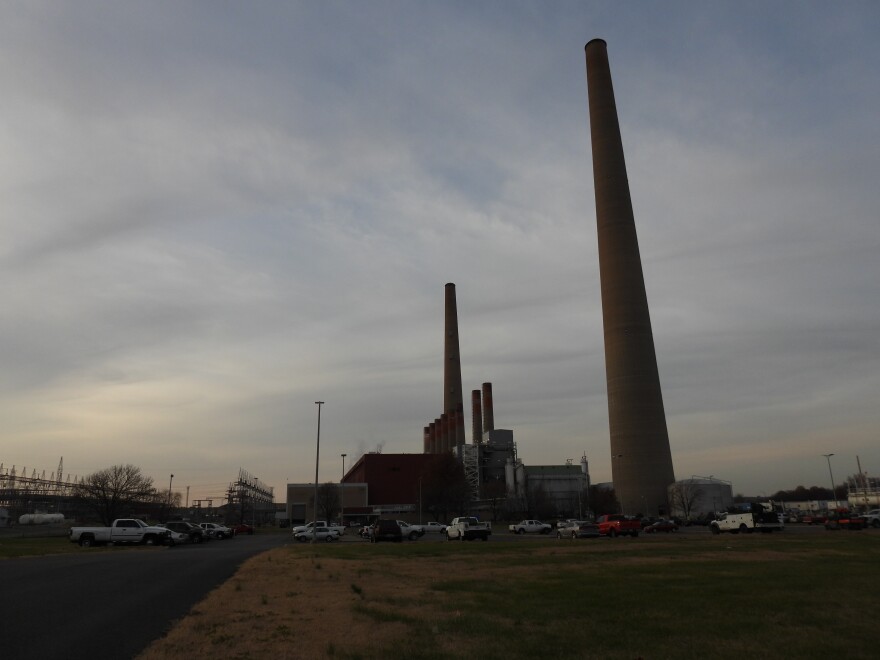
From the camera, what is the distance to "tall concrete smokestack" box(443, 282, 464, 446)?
11081 cm

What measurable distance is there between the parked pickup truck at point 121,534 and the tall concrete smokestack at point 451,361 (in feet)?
231

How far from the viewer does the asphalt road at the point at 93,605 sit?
31.7 ft

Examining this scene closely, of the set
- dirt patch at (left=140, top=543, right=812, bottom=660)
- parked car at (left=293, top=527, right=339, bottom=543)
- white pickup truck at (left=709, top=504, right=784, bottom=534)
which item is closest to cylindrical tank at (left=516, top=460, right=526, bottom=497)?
parked car at (left=293, top=527, right=339, bottom=543)

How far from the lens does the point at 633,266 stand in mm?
69688

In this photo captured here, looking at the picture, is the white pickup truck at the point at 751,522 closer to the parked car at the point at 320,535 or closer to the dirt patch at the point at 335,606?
the dirt patch at the point at 335,606

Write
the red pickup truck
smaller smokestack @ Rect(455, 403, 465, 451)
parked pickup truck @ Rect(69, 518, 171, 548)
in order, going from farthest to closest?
smaller smokestack @ Rect(455, 403, 465, 451), the red pickup truck, parked pickup truck @ Rect(69, 518, 171, 548)

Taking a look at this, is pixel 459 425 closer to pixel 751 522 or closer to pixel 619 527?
pixel 619 527

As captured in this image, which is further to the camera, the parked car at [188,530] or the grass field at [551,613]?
the parked car at [188,530]

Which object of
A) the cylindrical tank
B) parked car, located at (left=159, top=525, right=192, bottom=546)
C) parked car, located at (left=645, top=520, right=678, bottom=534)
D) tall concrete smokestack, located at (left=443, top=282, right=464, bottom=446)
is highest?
tall concrete smokestack, located at (left=443, top=282, right=464, bottom=446)

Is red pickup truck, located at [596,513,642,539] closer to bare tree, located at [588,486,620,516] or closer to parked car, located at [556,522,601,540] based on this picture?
parked car, located at [556,522,601,540]

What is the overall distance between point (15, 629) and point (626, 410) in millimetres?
64383

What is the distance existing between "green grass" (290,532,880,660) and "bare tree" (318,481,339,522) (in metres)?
95.2

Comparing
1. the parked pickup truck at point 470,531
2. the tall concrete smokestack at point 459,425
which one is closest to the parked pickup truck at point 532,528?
the parked pickup truck at point 470,531

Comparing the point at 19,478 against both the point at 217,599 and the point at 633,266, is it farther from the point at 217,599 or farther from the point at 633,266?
the point at 217,599
